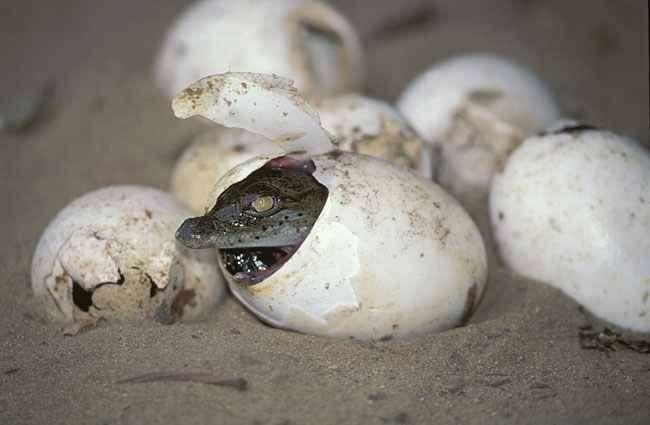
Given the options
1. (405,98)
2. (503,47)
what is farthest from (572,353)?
(503,47)

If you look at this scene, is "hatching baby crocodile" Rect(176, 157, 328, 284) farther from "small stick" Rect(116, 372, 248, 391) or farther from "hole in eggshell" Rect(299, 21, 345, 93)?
"hole in eggshell" Rect(299, 21, 345, 93)

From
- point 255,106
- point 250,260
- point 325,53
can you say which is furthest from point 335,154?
point 325,53

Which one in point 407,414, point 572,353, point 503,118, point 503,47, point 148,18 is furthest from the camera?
point 148,18

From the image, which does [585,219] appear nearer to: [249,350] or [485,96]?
[485,96]

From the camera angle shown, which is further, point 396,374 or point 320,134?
point 320,134

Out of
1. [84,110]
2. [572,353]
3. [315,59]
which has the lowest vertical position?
[572,353]

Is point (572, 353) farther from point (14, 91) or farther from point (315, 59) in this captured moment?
point (14, 91)
